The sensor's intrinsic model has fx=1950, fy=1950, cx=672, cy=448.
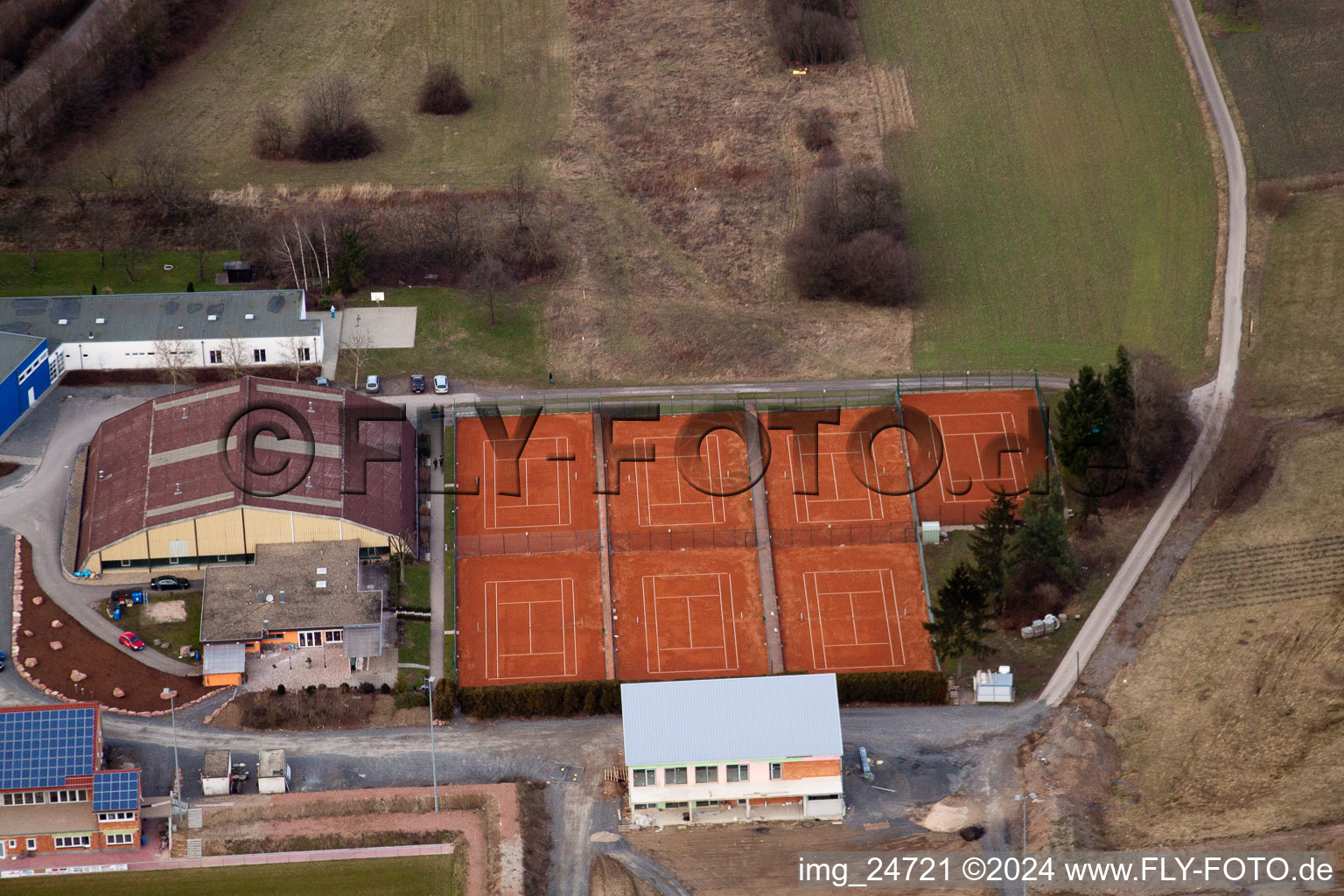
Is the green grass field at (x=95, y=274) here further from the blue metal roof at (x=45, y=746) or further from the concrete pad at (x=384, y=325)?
the blue metal roof at (x=45, y=746)

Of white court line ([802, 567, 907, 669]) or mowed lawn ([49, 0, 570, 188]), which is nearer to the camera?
white court line ([802, 567, 907, 669])

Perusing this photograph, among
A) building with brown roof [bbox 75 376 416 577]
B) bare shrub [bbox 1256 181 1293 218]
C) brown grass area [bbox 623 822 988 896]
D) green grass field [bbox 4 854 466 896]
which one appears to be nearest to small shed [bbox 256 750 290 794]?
green grass field [bbox 4 854 466 896]

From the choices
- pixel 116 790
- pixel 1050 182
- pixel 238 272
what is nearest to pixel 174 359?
pixel 238 272

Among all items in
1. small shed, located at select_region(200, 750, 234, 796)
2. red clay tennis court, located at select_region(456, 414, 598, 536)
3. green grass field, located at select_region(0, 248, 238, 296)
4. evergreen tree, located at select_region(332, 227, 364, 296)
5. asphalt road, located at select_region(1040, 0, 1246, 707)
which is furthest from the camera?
green grass field, located at select_region(0, 248, 238, 296)

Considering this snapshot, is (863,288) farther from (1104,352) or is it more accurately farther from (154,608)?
(154,608)

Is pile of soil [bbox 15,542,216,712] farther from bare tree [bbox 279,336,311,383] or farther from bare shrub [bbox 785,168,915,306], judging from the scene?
bare shrub [bbox 785,168,915,306]

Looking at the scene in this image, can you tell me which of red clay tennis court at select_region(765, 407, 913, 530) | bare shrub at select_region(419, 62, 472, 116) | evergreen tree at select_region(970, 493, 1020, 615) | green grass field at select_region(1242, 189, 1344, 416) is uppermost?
bare shrub at select_region(419, 62, 472, 116)

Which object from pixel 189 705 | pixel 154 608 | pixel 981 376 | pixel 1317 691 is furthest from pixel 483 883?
pixel 981 376
